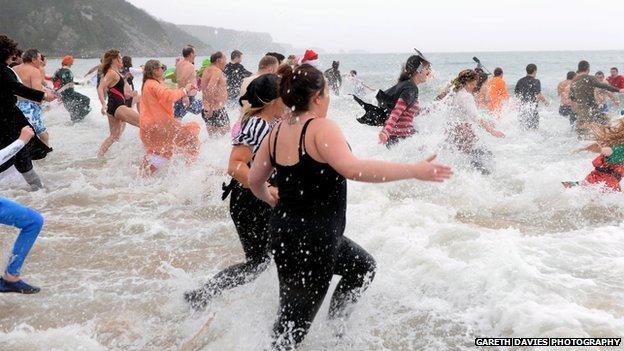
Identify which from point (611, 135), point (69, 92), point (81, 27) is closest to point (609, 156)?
point (611, 135)

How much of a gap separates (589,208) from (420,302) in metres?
3.46

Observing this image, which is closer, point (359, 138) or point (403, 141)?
point (403, 141)

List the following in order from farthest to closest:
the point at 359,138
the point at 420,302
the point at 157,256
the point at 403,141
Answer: the point at 359,138 → the point at 403,141 → the point at 157,256 → the point at 420,302

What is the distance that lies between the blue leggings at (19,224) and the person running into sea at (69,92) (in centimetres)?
984

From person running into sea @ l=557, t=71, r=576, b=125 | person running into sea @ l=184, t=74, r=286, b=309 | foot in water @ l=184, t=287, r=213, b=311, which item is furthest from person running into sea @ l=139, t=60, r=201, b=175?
person running into sea @ l=557, t=71, r=576, b=125

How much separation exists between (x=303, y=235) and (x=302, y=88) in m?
0.73

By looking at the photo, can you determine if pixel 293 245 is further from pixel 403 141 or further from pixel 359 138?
pixel 359 138

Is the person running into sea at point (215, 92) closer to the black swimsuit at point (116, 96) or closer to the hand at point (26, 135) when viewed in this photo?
the black swimsuit at point (116, 96)

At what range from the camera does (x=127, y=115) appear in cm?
881

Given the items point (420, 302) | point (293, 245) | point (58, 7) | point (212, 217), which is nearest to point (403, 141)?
point (212, 217)

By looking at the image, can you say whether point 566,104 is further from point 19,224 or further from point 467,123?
point 19,224

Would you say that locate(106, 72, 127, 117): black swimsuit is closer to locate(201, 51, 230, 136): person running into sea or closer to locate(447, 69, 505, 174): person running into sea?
locate(201, 51, 230, 136): person running into sea

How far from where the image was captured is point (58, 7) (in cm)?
10262

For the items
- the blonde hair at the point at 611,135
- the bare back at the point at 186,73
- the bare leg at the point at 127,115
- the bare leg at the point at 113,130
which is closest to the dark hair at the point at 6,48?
the bare leg at the point at 127,115
